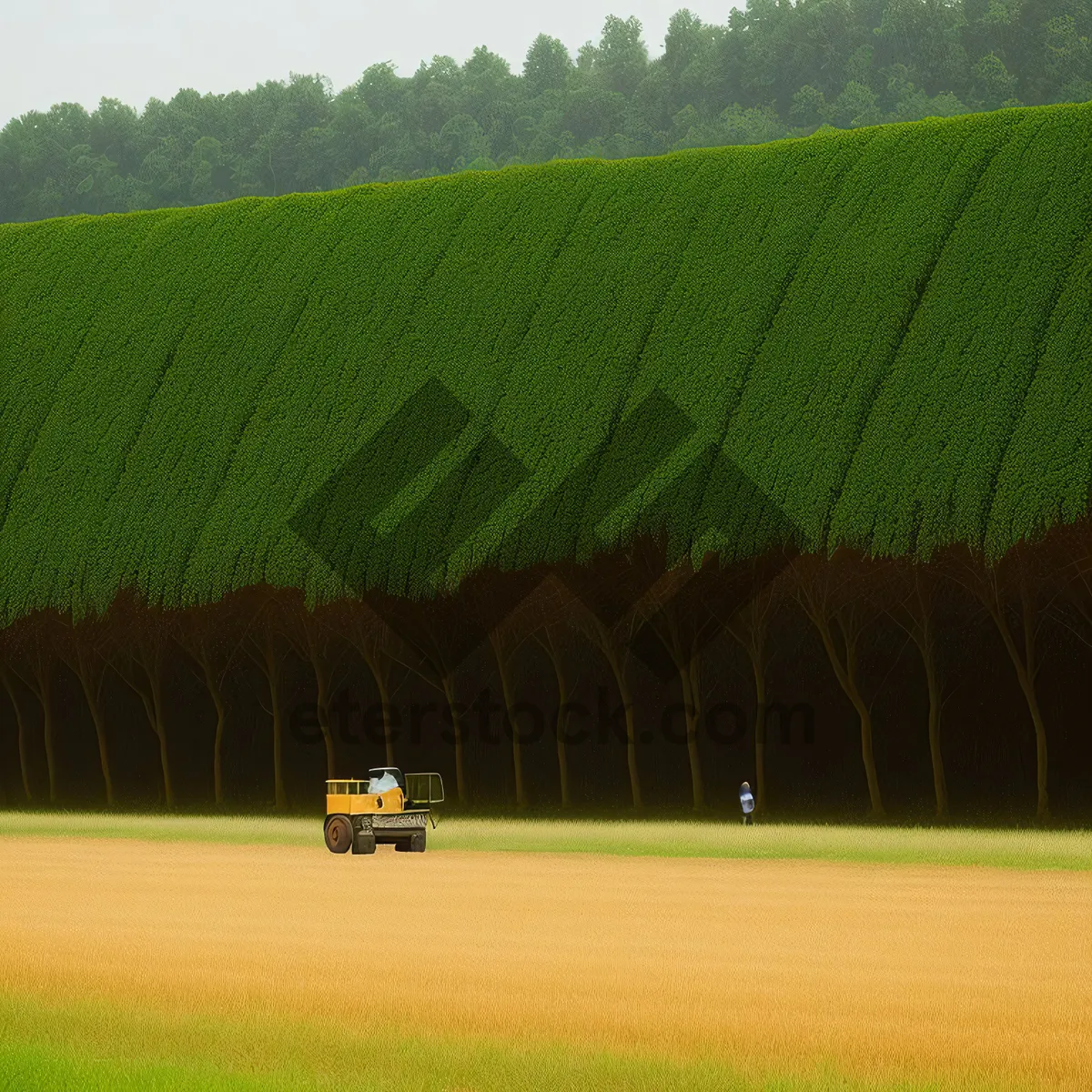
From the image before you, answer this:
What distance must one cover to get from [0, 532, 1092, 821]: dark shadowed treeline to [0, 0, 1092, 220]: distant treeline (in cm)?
7212

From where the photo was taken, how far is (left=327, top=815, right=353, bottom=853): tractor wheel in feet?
98.6

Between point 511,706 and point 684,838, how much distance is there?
1117 cm

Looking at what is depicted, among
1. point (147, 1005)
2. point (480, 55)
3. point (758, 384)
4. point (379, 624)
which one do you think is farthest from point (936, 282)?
point (480, 55)

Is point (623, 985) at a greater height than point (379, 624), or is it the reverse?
point (379, 624)

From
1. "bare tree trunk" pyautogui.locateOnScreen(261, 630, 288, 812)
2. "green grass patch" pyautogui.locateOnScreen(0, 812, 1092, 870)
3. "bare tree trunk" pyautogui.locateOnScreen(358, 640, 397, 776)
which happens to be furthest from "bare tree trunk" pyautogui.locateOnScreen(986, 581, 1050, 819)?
"bare tree trunk" pyautogui.locateOnScreen(261, 630, 288, 812)

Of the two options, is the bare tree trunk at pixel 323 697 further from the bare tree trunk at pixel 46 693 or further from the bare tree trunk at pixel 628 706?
the bare tree trunk at pixel 46 693

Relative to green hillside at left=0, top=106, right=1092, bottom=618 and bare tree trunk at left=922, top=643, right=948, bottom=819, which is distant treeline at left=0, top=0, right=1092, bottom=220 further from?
bare tree trunk at left=922, top=643, right=948, bottom=819

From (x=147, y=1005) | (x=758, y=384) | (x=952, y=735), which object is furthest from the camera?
(x=758, y=384)

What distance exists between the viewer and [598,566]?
137ft

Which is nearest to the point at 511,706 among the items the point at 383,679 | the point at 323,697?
the point at 383,679

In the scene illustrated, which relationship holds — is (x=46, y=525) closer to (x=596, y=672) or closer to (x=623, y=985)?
(x=596, y=672)

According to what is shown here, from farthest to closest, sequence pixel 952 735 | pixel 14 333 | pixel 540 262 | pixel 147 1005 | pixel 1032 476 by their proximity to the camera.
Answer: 1. pixel 14 333
2. pixel 540 262
3. pixel 952 735
4. pixel 1032 476
5. pixel 147 1005

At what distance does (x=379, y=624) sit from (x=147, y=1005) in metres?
30.8
